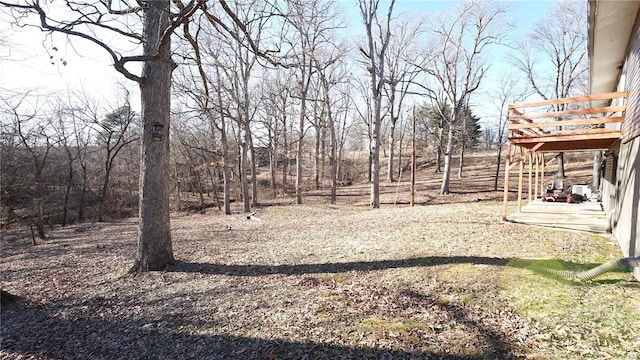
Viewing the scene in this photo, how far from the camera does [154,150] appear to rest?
5.10 m

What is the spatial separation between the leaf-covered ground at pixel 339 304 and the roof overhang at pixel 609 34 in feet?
15.7

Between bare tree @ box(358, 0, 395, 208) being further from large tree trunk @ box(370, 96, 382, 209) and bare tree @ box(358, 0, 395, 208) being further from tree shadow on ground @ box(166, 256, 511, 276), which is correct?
tree shadow on ground @ box(166, 256, 511, 276)

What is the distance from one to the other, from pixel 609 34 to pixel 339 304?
9.19 meters

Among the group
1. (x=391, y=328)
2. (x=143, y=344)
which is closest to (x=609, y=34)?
(x=391, y=328)

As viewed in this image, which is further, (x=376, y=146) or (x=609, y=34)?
(x=376, y=146)

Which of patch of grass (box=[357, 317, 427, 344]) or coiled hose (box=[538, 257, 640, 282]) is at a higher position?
coiled hose (box=[538, 257, 640, 282])

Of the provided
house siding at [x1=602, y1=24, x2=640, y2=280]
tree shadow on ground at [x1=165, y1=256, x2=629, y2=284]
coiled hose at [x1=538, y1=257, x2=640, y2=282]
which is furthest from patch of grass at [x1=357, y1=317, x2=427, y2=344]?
house siding at [x1=602, y1=24, x2=640, y2=280]

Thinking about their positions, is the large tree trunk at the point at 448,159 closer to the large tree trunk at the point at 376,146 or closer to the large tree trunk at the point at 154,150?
the large tree trunk at the point at 376,146

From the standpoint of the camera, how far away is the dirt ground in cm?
292

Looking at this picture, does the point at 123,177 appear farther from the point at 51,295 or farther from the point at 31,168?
the point at 51,295

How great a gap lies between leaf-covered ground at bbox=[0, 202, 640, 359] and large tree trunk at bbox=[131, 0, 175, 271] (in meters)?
0.51

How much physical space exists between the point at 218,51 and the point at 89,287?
12925mm

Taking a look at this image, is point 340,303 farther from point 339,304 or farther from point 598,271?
point 598,271

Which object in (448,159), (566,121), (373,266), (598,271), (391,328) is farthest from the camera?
(448,159)
